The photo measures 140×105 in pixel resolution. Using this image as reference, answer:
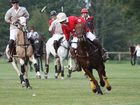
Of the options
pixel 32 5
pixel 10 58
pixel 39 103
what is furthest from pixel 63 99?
pixel 32 5

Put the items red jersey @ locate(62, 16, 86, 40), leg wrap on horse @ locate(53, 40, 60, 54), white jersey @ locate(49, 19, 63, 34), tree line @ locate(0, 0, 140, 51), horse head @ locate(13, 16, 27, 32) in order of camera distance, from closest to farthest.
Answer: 1. red jersey @ locate(62, 16, 86, 40)
2. horse head @ locate(13, 16, 27, 32)
3. leg wrap on horse @ locate(53, 40, 60, 54)
4. white jersey @ locate(49, 19, 63, 34)
5. tree line @ locate(0, 0, 140, 51)

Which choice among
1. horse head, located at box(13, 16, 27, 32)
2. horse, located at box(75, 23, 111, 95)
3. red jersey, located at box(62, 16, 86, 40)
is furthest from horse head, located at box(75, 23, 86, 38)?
horse head, located at box(13, 16, 27, 32)

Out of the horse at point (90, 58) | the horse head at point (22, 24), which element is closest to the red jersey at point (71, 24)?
the horse at point (90, 58)

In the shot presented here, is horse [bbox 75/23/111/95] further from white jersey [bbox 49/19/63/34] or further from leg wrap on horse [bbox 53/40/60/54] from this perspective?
white jersey [bbox 49/19/63/34]

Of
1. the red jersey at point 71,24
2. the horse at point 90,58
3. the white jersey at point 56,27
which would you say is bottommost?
the horse at point 90,58

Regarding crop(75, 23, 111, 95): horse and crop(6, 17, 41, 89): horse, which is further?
crop(6, 17, 41, 89): horse

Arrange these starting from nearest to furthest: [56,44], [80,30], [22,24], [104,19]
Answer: [80,30] → [22,24] → [56,44] → [104,19]

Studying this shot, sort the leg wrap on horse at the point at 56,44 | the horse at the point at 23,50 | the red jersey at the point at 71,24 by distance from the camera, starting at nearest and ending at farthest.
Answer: the red jersey at the point at 71,24
the horse at the point at 23,50
the leg wrap on horse at the point at 56,44

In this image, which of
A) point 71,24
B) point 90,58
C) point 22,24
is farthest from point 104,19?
point 90,58

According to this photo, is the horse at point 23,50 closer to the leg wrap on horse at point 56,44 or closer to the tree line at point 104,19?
the leg wrap on horse at point 56,44

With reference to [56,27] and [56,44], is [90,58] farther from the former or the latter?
[56,27]

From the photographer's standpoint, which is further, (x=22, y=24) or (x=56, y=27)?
(x=56, y=27)

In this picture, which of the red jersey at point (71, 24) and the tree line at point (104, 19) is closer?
the red jersey at point (71, 24)

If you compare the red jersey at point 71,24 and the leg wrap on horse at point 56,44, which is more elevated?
the red jersey at point 71,24
